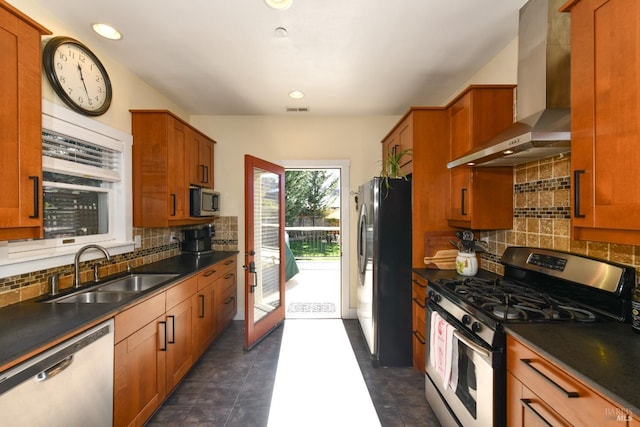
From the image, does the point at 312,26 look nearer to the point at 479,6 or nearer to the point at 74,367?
the point at 479,6

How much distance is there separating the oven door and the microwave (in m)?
2.47

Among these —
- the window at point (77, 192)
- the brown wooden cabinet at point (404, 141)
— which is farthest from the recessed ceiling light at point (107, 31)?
the brown wooden cabinet at point (404, 141)

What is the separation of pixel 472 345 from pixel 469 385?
0.27 metres

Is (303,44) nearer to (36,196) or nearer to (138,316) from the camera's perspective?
(36,196)

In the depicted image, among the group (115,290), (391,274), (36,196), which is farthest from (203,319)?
(391,274)

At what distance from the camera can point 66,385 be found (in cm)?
122

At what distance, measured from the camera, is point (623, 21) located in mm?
1011

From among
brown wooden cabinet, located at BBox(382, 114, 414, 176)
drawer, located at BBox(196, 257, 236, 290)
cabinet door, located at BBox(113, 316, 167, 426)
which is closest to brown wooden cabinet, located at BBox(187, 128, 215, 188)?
drawer, located at BBox(196, 257, 236, 290)

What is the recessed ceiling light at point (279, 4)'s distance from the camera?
1.66 m

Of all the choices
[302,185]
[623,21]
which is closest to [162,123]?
[623,21]

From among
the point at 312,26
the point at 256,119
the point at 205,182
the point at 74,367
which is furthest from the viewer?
the point at 256,119

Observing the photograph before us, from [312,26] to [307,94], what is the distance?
1.09 meters

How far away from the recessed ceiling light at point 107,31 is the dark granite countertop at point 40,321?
71.7 inches

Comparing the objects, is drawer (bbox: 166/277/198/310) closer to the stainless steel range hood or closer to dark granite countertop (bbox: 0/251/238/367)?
dark granite countertop (bbox: 0/251/238/367)
